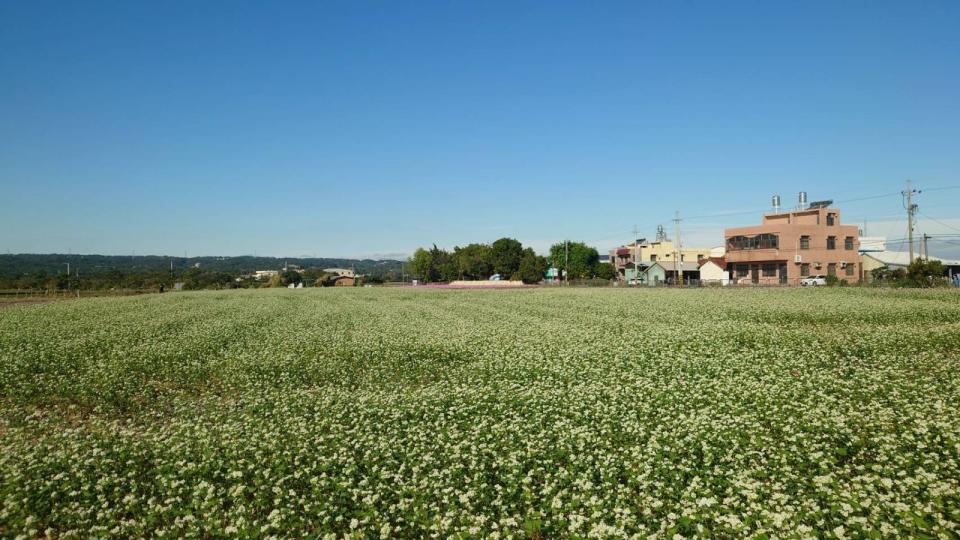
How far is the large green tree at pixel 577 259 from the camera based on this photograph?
469 ft

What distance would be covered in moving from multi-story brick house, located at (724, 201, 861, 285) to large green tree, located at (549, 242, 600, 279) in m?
49.7

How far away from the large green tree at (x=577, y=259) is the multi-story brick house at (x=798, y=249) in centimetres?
4966

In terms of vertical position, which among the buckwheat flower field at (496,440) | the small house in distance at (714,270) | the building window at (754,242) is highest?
the building window at (754,242)

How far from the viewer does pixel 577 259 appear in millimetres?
144000

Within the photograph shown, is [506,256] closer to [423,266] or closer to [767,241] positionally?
[423,266]

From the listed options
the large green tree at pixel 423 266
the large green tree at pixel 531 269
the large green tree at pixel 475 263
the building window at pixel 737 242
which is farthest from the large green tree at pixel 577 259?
the building window at pixel 737 242

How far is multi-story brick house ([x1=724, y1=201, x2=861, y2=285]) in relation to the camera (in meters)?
88.1

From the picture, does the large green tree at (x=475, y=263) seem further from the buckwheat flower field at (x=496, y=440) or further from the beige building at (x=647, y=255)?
the buckwheat flower field at (x=496, y=440)

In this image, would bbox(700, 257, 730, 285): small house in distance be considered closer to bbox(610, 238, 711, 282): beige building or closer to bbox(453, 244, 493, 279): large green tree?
bbox(610, 238, 711, 282): beige building

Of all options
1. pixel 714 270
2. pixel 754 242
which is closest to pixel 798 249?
pixel 754 242

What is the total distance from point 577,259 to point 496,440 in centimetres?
13607

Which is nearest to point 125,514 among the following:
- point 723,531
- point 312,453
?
point 312,453

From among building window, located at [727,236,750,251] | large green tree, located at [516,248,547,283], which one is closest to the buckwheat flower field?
building window, located at [727,236,750,251]

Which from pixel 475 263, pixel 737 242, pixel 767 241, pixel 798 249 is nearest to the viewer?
pixel 798 249
